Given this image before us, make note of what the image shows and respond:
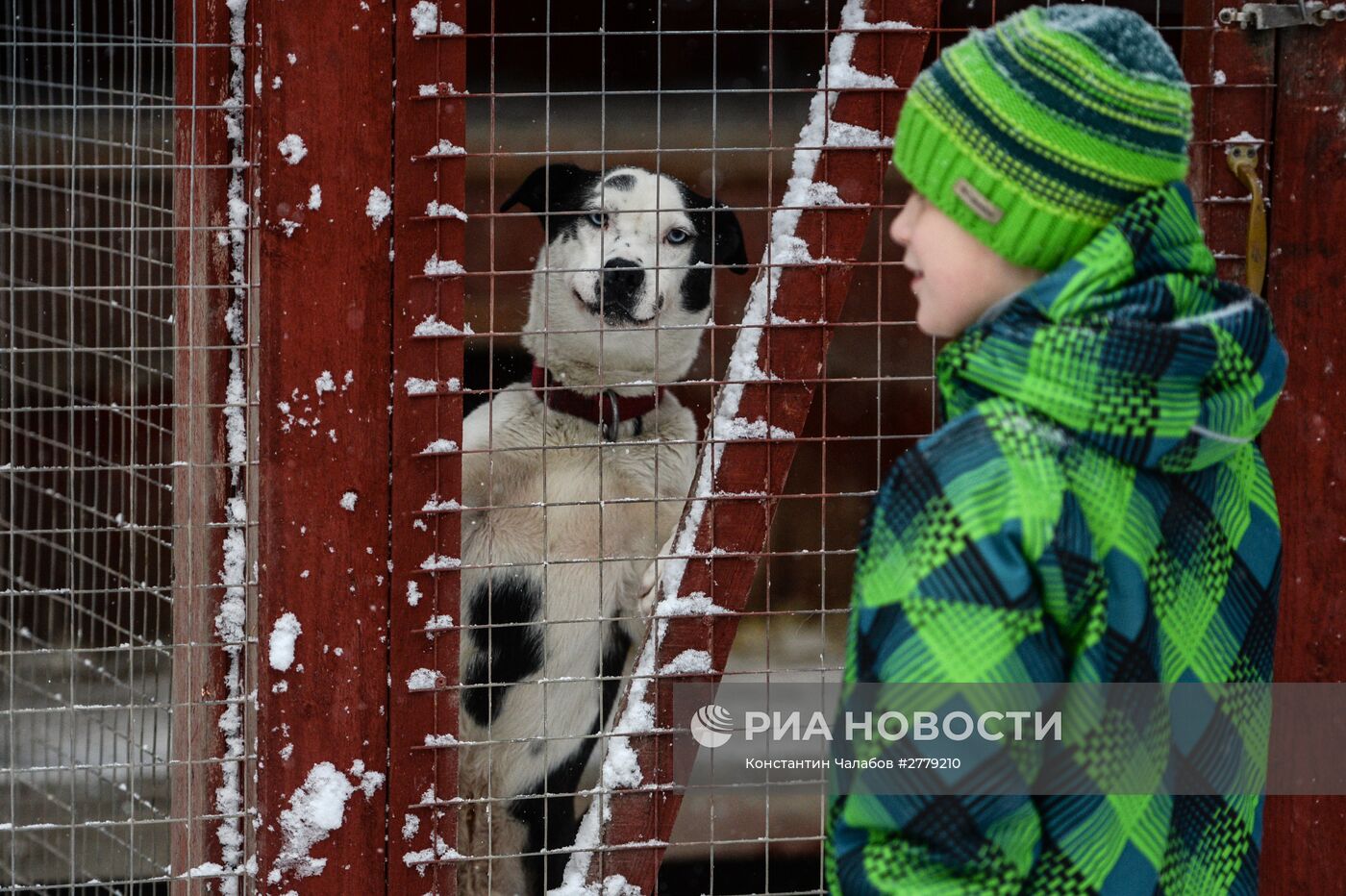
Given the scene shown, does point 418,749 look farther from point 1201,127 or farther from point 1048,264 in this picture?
point 1201,127

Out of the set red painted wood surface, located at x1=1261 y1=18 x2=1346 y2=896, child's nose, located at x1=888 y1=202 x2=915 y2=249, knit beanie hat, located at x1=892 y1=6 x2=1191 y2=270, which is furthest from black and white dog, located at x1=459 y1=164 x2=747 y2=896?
knit beanie hat, located at x1=892 y1=6 x2=1191 y2=270

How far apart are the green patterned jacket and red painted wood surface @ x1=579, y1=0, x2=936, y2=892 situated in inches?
38.2

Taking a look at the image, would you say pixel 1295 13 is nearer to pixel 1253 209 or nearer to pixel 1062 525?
pixel 1253 209

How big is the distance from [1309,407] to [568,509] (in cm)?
165

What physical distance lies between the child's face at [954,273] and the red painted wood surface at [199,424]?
4.21ft

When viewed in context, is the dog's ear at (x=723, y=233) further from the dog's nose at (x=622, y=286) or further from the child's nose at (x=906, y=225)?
the child's nose at (x=906, y=225)

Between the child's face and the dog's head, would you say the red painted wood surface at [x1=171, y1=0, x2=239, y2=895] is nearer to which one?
the dog's head

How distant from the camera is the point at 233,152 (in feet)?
7.37

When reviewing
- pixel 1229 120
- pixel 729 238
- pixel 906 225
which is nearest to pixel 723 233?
pixel 729 238

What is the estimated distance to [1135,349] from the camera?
1.21 meters

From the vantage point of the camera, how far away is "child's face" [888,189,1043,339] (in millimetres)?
1342

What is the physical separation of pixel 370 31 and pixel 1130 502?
1414mm

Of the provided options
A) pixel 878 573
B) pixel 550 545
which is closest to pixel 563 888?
pixel 550 545

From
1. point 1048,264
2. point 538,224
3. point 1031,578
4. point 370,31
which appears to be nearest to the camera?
point 1031,578
